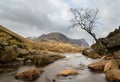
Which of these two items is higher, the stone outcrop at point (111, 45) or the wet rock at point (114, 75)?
the stone outcrop at point (111, 45)

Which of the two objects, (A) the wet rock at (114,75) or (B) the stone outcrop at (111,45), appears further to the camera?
(B) the stone outcrop at (111,45)

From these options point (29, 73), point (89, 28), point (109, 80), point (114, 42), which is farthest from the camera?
point (89, 28)

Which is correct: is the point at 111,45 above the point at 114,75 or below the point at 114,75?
above

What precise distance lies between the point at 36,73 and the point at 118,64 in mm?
12852

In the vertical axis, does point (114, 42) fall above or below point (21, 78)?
above

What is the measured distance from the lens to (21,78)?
25312 millimetres

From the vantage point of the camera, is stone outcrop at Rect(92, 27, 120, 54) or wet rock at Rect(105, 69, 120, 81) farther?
stone outcrop at Rect(92, 27, 120, 54)

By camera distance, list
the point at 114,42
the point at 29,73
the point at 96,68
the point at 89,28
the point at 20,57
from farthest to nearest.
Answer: the point at 89,28 → the point at 20,57 → the point at 114,42 → the point at 96,68 → the point at 29,73

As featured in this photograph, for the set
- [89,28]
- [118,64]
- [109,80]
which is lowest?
[109,80]

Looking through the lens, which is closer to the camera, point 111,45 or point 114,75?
point 114,75

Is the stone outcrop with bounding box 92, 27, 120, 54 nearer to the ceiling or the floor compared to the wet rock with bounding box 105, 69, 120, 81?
nearer to the ceiling

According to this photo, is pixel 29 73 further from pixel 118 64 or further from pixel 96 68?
pixel 118 64

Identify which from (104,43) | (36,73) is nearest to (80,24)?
(104,43)

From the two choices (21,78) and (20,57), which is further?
(20,57)
